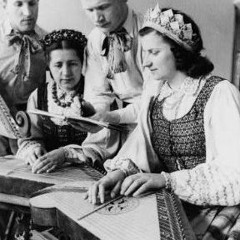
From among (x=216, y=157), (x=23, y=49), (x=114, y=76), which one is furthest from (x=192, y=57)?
(x=23, y=49)

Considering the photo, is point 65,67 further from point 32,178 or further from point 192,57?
point 192,57

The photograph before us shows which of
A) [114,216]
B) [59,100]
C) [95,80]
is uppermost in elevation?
[95,80]

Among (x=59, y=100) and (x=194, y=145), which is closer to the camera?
(x=194, y=145)

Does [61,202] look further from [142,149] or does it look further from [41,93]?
[41,93]

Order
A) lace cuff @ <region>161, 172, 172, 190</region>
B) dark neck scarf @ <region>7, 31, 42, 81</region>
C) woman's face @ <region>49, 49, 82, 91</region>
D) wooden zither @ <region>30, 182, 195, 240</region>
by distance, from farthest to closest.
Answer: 1. dark neck scarf @ <region>7, 31, 42, 81</region>
2. woman's face @ <region>49, 49, 82, 91</region>
3. lace cuff @ <region>161, 172, 172, 190</region>
4. wooden zither @ <region>30, 182, 195, 240</region>

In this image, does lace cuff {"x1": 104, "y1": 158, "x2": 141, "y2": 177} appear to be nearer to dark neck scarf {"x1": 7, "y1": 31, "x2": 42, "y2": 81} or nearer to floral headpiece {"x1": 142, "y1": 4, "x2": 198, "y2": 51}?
floral headpiece {"x1": 142, "y1": 4, "x2": 198, "y2": 51}

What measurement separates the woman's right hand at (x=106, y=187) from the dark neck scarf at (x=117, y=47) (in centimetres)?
81

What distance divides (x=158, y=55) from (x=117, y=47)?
1.67ft

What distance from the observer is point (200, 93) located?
1760mm

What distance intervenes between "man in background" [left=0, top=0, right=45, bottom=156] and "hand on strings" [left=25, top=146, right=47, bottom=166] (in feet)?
0.82

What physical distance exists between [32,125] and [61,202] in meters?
1.06

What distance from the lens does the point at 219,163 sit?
1606 millimetres

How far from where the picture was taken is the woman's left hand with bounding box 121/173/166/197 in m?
1.54

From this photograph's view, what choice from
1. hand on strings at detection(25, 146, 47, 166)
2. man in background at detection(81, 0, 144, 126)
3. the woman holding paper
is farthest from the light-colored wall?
hand on strings at detection(25, 146, 47, 166)
